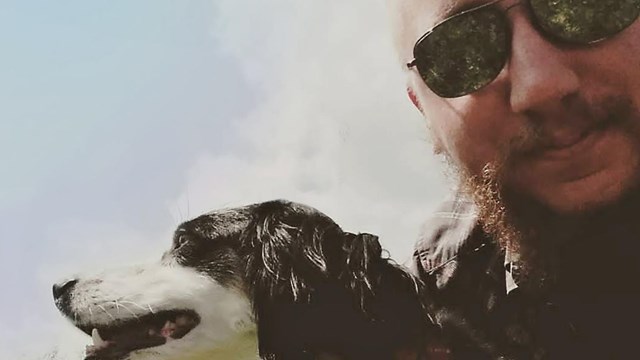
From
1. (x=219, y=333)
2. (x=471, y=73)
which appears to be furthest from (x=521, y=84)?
(x=219, y=333)

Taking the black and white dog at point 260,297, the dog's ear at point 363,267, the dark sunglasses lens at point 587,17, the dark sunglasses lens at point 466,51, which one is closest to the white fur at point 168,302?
the black and white dog at point 260,297

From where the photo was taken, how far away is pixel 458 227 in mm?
2828

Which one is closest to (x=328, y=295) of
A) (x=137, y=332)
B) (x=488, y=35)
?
(x=137, y=332)

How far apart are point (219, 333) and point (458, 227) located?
0.76m

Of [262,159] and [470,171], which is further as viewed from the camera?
[262,159]

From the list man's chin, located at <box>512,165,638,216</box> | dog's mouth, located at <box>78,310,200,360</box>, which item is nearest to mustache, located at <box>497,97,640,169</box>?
man's chin, located at <box>512,165,638,216</box>

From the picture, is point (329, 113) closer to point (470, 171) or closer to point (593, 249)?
point (470, 171)

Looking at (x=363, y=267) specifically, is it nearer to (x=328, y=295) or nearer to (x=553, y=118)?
(x=328, y=295)

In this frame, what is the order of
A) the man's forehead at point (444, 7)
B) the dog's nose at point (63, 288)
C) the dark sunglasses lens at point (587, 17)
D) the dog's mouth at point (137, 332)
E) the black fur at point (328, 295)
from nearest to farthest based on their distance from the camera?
the dark sunglasses lens at point (587, 17)
the man's forehead at point (444, 7)
the black fur at point (328, 295)
the dog's mouth at point (137, 332)
the dog's nose at point (63, 288)

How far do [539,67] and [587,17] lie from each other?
17cm

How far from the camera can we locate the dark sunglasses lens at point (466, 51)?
263cm

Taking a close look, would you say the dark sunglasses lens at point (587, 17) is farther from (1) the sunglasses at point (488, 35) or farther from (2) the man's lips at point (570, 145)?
(2) the man's lips at point (570, 145)

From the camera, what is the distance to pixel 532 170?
2715 millimetres

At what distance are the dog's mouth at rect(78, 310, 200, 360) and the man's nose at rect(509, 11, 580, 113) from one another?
1147 millimetres
